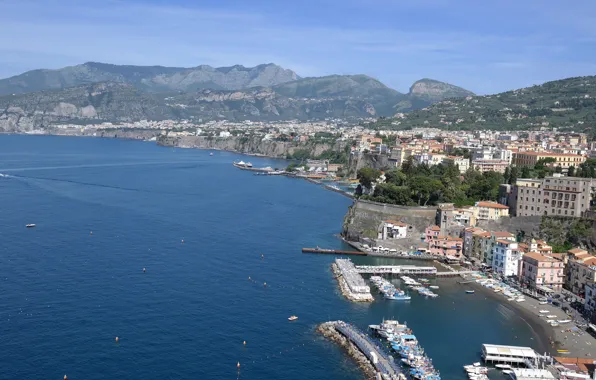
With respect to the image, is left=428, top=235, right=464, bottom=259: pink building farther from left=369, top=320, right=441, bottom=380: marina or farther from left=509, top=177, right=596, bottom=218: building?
left=369, top=320, right=441, bottom=380: marina

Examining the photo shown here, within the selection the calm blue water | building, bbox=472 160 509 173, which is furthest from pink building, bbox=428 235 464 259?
building, bbox=472 160 509 173

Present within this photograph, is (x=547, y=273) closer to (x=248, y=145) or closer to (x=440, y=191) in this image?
(x=440, y=191)

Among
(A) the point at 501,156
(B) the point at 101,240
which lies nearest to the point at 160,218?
(B) the point at 101,240

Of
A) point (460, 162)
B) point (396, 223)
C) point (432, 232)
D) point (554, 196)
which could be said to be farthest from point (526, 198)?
point (460, 162)

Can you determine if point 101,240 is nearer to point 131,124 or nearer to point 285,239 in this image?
point 285,239

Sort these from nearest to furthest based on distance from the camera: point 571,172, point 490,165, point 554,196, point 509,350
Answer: point 509,350 → point 554,196 → point 571,172 → point 490,165

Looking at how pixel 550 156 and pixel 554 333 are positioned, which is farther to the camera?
pixel 550 156
